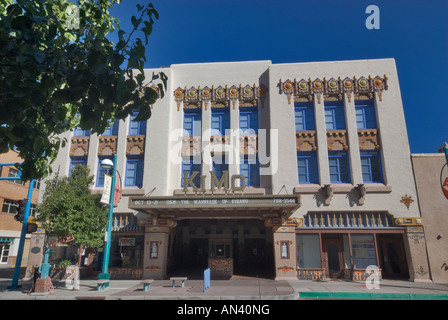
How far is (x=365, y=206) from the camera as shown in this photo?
2145 centimetres

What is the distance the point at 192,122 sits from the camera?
82.3 feet

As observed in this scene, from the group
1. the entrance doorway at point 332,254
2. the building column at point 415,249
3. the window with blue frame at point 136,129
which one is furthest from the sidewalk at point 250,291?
the window with blue frame at point 136,129

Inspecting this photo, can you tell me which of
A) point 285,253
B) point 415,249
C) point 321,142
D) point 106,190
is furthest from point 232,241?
point 415,249

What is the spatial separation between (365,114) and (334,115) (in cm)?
223

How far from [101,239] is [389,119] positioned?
70.0 feet

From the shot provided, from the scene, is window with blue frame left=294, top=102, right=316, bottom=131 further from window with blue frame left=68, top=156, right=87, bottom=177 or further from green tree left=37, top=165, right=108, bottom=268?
window with blue frame left=68, top=156, right=87, bottom=177

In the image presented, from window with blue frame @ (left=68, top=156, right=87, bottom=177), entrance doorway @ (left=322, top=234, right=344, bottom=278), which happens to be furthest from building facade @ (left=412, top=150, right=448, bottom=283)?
window with blue frame @ (left=68, top=156, right=87, bottom=177)

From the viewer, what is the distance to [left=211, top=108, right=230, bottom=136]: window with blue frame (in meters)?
24.6

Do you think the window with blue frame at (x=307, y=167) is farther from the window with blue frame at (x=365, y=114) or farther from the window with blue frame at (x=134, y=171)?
the window with blue frame at (x=134, y=171)

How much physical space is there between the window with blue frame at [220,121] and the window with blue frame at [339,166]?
26.4 ft

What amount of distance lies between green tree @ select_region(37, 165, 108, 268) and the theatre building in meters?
2.58

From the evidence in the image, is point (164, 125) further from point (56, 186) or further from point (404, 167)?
point (404, 167)

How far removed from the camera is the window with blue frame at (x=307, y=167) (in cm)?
2269

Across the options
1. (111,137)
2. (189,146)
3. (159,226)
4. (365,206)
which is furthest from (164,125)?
(365,206)
